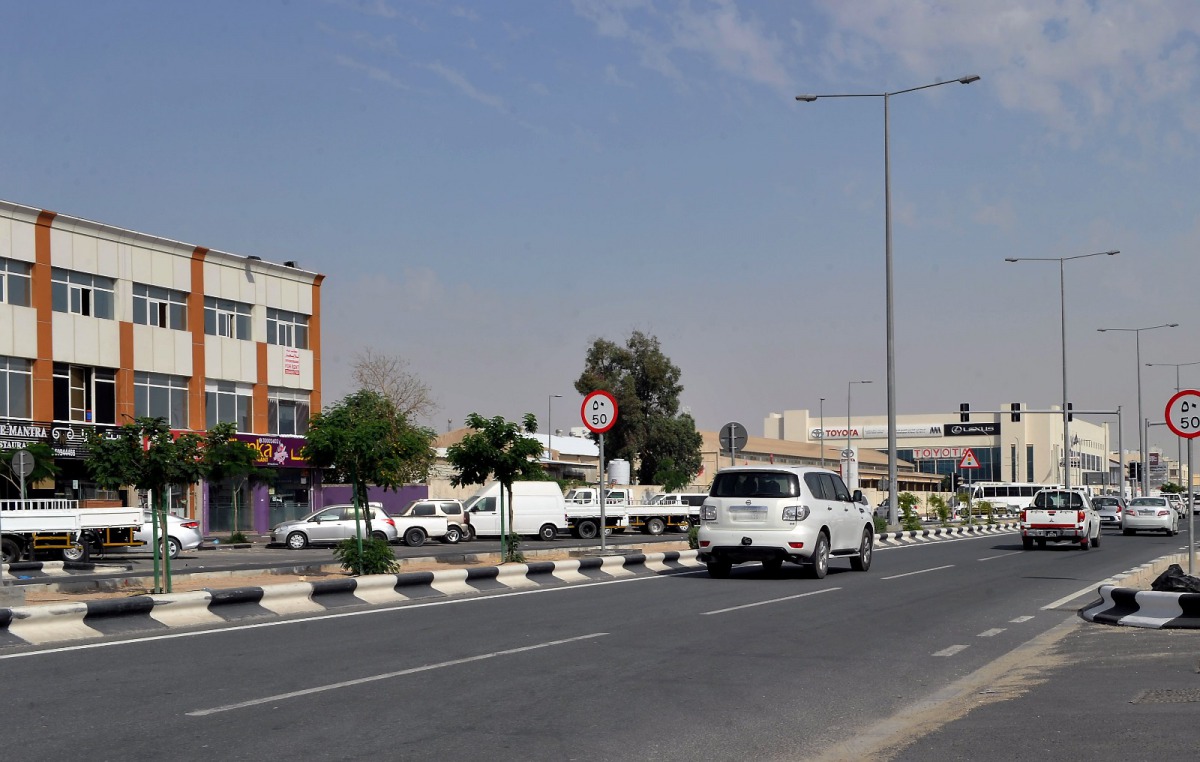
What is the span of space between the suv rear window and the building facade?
76.0 feet

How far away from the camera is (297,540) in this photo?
39906 mm

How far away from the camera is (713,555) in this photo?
848 inches

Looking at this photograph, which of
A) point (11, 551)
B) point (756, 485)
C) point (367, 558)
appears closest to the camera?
point (756, 485)

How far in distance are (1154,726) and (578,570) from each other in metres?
15.0

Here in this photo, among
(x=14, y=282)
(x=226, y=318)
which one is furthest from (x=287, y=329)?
(x=14, y=282)

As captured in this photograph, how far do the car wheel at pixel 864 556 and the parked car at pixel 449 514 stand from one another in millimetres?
21575

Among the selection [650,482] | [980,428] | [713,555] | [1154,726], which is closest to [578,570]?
[713,555]

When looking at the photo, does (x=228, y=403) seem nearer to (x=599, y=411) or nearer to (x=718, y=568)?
(x=599, y=411)

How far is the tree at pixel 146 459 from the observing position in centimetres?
1822

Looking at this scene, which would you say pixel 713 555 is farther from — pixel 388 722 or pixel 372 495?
pixel 372 495

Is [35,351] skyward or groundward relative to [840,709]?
skyward

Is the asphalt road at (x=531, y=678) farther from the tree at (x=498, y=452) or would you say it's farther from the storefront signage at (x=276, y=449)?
the storefront signage at (x=276, y=449)

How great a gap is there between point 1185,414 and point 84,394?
39769 mm

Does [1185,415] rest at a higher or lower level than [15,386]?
lower
